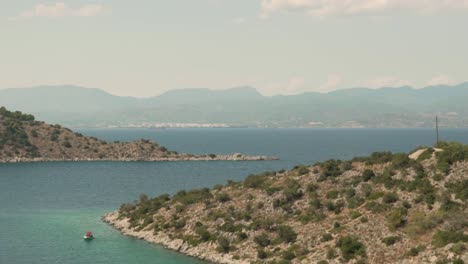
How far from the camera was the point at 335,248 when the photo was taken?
68.8m

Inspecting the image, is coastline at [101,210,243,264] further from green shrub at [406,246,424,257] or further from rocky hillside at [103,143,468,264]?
green shrub at [406,246,424,257]

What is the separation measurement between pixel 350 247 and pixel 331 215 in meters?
12.2

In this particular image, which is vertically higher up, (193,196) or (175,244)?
(193,196)

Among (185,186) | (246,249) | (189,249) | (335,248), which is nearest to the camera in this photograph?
(335,248)

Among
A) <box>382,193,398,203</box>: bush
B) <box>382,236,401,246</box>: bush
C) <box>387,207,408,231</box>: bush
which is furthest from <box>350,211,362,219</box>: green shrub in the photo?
<box>382,236,401,246</box>: bush

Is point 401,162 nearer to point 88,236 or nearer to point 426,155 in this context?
point 426,155

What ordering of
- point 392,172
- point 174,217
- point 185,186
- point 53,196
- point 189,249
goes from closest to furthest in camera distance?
point 189,249, point 392,172, point 174,217, point 53,196, point 185,186

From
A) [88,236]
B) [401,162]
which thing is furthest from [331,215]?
[88,236]

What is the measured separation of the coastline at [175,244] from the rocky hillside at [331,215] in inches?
7.4

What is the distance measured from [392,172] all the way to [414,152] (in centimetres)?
1012

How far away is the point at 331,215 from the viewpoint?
79125 mm

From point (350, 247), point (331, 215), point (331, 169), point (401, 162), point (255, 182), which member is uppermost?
point (401, 162)

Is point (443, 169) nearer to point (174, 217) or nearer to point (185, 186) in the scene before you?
point (174, 217)

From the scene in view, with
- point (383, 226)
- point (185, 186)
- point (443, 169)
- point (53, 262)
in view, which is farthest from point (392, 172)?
point (185, 186)
